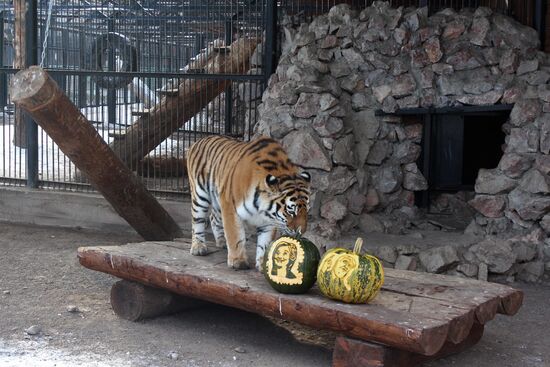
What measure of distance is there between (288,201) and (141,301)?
1508mm

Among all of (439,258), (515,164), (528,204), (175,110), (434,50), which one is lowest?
(439,258)

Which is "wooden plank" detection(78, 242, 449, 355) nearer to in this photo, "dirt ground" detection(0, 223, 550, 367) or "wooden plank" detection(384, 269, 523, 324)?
"dirt ground" detection(0, 223, 550, 367)

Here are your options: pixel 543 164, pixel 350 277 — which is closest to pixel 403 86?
pixel 543 164

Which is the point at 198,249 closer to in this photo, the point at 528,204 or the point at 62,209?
the point at 528,204

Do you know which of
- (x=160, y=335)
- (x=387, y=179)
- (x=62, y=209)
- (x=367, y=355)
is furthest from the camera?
(x=62, y=209)

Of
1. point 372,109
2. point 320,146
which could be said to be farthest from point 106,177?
point 372,109

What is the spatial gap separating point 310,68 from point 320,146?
37.8 inches

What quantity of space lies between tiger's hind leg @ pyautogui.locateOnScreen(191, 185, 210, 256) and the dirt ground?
1.83ft

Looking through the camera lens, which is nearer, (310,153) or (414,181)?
(310,153)

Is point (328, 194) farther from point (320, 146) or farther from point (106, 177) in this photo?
point (106, 177)

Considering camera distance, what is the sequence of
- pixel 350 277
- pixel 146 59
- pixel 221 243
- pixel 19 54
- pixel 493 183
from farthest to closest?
pixel 19 54 → pixel 146 59 → pixel 493 183 → pixel 221 243 → pixel 350 277

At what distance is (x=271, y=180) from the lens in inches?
225

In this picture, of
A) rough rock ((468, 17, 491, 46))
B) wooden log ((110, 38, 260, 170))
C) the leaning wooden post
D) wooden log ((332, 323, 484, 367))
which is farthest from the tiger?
wooden log ((110, 38, 260, 170))

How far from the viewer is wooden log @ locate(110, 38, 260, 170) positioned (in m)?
10.5
